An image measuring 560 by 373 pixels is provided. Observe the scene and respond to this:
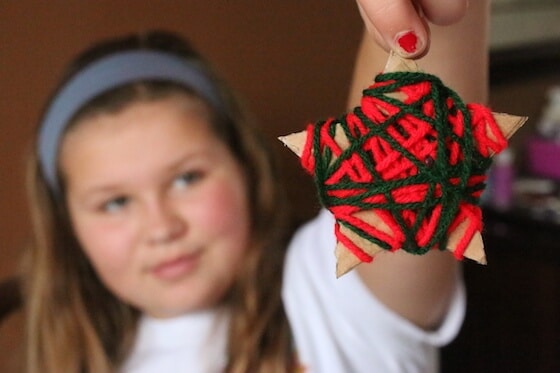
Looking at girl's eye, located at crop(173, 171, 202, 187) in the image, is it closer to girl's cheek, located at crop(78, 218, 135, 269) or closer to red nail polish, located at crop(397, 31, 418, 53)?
girl's cheek, located at crop(78, 218, 135, 269)

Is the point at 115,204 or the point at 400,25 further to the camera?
the point at 115,204

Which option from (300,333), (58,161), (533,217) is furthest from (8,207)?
(533,217)

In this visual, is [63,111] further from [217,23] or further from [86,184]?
[217,23]

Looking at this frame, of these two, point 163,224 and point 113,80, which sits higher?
point 113,80

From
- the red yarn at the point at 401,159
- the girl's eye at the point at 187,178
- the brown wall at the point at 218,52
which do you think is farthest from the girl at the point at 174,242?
the red yarn at the point at 401,159

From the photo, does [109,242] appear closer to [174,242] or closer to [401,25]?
[174,242]

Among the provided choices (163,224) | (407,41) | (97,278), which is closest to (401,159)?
(407,41)

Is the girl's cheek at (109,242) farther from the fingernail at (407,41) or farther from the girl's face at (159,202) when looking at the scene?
the fingernail at (407,41)
